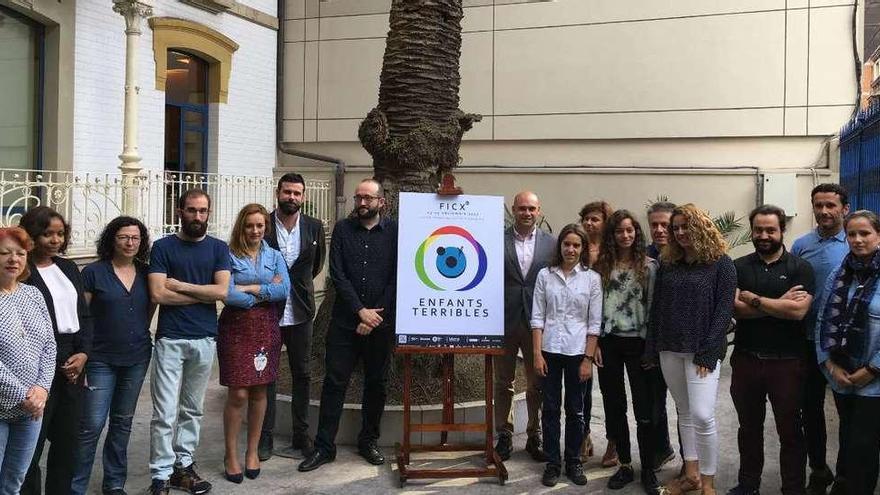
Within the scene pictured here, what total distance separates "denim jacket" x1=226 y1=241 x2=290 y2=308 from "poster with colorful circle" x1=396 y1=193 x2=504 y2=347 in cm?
79

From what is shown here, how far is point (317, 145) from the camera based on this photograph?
577 inches

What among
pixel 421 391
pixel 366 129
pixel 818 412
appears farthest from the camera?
pixel 366 129

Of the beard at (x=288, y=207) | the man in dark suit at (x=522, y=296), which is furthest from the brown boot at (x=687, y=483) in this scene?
the beard at (x=288, y=207)

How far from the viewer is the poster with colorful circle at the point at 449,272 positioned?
5387mm

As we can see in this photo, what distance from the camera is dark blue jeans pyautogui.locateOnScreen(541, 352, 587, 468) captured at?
207 inches

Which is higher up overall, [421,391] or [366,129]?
[366,129]

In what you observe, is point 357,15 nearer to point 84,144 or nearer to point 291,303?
point 84,144

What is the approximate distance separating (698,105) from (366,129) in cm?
718

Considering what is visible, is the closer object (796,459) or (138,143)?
(796,459)

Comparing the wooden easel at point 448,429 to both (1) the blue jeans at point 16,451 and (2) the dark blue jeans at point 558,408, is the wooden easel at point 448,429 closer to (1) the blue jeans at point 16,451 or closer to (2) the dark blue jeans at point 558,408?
(2) the dark blue jeans at point 558,408

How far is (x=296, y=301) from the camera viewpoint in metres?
5.69

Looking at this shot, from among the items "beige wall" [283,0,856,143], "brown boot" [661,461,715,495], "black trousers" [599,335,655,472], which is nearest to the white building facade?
"beige wall" [283,0,856,143]

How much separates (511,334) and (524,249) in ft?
2.06

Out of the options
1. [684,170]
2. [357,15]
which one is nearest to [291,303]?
[684,170]
